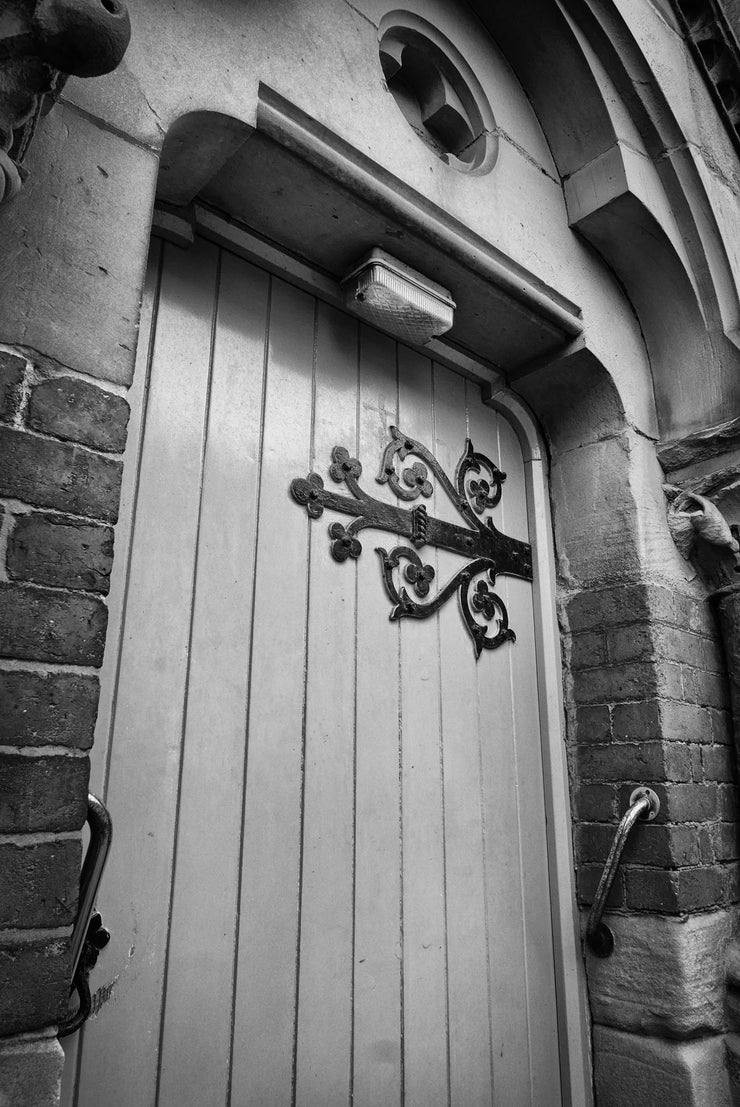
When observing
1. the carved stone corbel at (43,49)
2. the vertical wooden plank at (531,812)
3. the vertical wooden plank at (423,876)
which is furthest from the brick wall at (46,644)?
the vertical wooden plank at (531,812)

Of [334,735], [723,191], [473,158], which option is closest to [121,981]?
[334,735]

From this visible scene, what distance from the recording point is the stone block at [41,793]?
904 mm

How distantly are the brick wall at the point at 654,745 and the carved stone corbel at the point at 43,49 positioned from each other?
1.59 metres

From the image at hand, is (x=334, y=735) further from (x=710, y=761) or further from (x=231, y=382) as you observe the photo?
(x=710, y=761)

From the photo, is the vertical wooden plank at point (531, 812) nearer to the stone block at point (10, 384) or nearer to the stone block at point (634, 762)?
the stone block at point (634, 762)

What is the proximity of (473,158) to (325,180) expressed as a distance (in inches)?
25.2

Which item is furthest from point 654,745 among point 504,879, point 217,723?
point 217,723

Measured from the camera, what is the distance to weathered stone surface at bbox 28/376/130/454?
102 centimetres

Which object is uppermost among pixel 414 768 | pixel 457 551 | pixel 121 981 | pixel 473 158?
pixel 473 158

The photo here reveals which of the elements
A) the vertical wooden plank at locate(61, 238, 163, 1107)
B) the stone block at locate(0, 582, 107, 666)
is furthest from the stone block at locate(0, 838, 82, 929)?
the vertical wooden plank at locate(61, 238, 163, 1107)

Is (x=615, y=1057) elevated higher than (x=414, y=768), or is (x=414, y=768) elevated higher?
(x=414, y=768)

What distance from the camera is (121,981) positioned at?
124 cm

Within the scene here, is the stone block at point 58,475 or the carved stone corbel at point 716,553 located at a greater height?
the carved stone corbel at point 716,553

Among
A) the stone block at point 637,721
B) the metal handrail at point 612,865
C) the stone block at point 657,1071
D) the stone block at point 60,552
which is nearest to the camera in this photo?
the stone block at point 60,552
